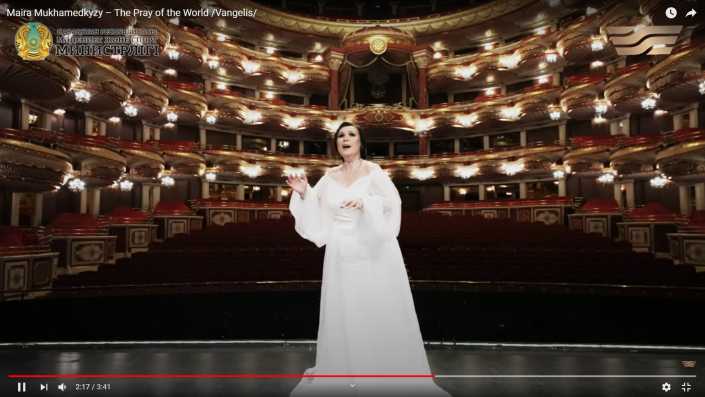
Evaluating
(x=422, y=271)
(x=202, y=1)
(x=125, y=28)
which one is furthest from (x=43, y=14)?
(x=202, y=1)

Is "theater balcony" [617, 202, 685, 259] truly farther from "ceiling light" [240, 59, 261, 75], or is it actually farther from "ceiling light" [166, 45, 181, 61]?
"ceiling light" [166, 45, 181, 61]

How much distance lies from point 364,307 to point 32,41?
10.6 m

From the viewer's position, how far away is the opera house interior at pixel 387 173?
16.8 feet

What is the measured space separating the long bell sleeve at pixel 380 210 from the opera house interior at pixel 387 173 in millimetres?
1503

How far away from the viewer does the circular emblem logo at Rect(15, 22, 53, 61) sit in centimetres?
846

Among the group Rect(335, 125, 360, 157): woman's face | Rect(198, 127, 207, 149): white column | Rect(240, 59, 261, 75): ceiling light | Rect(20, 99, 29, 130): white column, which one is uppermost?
Rect(240, 59, 261, 75): ceiling light

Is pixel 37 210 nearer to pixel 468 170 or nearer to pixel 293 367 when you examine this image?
pixel 293 367

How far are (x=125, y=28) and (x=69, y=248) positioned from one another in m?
9.82

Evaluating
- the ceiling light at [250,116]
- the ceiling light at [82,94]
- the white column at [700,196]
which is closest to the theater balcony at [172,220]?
the ceiling light at [82,94]

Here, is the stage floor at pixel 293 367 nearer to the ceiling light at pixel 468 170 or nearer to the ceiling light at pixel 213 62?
the ceiling light at pixel 468 170

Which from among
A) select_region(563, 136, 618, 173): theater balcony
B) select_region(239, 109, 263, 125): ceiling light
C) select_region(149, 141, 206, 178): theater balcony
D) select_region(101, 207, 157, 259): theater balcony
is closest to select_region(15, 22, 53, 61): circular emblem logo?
select_region(101, 207, 157, 259): theater balcony

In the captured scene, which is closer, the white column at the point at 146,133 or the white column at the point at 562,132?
the white column at the point at 146,133

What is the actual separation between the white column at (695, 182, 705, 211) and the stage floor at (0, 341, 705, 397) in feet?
47.9

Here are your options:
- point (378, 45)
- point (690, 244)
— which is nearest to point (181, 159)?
point (378, 45)
